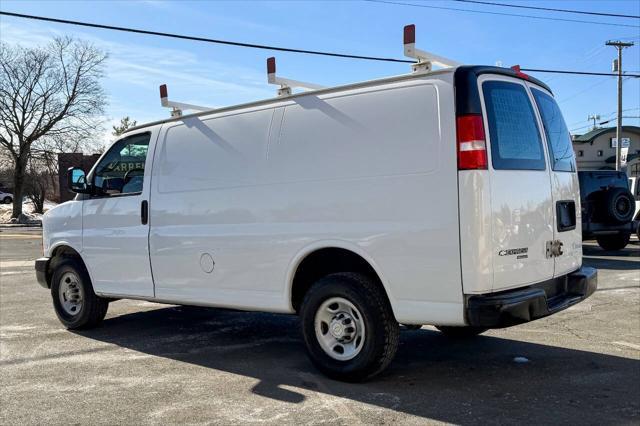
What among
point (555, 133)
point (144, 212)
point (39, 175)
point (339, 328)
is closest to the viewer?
point (339, 328)

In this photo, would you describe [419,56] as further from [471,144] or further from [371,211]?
[371,211]

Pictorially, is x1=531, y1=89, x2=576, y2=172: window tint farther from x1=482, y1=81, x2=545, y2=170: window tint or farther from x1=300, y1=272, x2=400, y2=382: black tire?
x1=300, y1=272, x2=400, y2=382: black tire

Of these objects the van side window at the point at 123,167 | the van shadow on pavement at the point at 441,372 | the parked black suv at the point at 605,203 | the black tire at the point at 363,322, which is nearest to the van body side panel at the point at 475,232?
the black tire at the point at 363,322

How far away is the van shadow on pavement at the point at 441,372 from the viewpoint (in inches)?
161

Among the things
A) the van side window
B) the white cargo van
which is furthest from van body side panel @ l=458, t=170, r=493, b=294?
the van side window

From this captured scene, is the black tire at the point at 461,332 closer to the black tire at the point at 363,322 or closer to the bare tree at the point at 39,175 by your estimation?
the black tire at the point at 363,322

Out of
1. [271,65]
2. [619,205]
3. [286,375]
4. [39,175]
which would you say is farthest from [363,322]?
[39,175]

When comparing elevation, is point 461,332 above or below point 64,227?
below

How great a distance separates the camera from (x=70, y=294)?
6.87 meters

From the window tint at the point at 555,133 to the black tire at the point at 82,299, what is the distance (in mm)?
4987

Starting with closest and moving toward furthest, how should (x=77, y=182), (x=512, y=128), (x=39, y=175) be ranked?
(x=512, y=128) → (x=77, y=182) → (x=39, y=175)

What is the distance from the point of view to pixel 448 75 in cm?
420

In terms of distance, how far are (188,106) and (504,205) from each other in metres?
3.55

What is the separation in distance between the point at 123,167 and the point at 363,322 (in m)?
3.49
